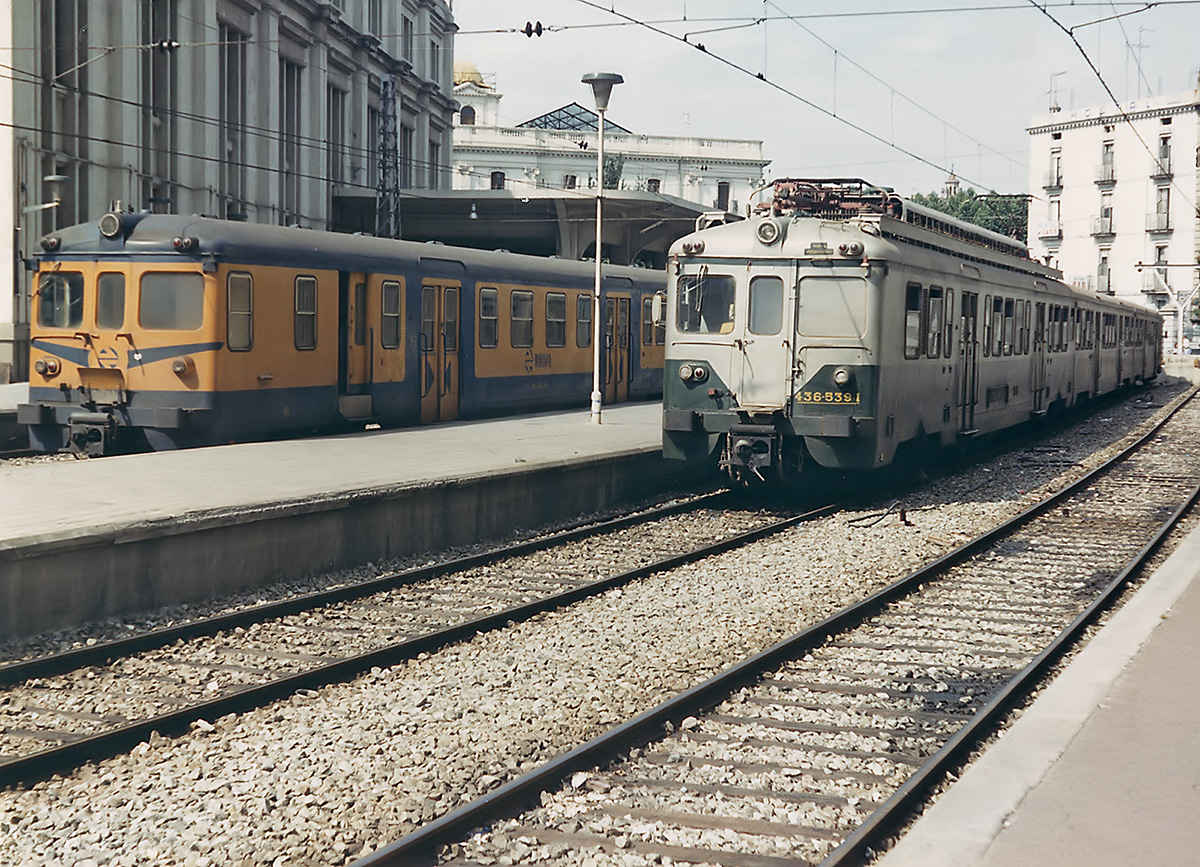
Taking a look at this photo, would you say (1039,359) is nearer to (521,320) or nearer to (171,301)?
(521,320)

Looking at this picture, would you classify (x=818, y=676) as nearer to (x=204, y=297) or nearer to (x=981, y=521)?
(x=981, y=521)

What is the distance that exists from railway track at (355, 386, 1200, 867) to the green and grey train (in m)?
3.55

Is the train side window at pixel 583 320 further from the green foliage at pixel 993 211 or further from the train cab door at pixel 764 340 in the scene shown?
the green foliage at pixel 993 211

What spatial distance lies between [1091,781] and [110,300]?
13.6m

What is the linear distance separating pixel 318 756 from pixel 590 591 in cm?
428

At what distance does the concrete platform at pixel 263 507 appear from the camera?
8914 millimetres

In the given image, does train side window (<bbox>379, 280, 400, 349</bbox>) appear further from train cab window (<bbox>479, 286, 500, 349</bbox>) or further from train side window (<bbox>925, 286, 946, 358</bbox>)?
train side window (<bbox>925, 286, 946, 358</bbox>)

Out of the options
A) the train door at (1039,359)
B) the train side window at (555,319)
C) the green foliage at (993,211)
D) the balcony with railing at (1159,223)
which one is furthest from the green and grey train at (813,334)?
the green foliage at (993,211)

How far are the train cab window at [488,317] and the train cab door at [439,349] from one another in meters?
0.76

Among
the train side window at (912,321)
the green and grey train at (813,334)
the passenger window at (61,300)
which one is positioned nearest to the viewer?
the green and grey train at (813,334)

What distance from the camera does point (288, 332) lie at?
16.6m

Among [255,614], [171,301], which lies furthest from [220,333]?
[255,614]

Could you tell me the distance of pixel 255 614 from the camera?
30.1ft

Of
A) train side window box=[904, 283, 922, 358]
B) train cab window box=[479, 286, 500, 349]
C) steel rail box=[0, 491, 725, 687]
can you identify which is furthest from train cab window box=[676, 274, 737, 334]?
train cab window box=[479, 286, 500, 349]
